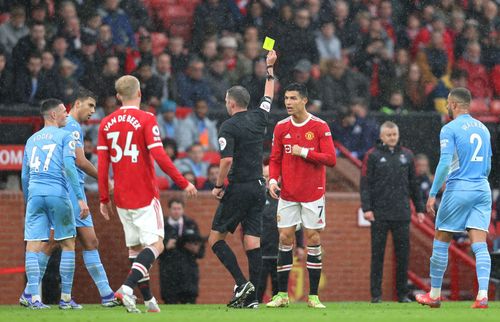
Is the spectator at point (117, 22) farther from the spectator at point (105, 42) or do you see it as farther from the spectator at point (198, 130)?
the spectator at point (198, 130)

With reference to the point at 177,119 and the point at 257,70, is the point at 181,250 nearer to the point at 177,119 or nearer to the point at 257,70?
the point at 177,119

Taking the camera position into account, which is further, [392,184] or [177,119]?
[177,119]

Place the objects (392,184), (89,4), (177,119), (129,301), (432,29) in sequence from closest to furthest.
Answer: (129,301)
(392,184)
(177,119)
(89,4)
(432,29)

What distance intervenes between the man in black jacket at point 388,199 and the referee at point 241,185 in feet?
10.1

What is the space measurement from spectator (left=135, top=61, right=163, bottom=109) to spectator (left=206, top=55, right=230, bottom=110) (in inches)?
42.4

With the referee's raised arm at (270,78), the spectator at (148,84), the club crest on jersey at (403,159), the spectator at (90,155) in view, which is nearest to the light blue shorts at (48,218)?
the referee's raised arm at (270,78)

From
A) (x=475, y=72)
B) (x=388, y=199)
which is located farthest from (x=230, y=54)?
(x=388, y=199)

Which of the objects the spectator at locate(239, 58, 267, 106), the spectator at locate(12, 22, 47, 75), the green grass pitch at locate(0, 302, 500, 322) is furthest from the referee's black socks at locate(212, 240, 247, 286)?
the spectator at locate(239, 58, 267, 106)

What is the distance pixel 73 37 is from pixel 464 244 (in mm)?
7030

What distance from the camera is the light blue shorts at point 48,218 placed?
13.1 metres

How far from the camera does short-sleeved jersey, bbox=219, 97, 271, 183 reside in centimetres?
1318

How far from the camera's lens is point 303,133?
13.4 meters

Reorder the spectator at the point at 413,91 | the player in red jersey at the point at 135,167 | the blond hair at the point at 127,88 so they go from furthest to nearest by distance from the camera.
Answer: the spectator at the point at 413,91
the blond hair at the point at 127,88
the player in red jersey at the point at 135,167

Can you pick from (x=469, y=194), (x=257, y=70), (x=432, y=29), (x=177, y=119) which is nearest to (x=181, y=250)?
(x=177, y=119)
